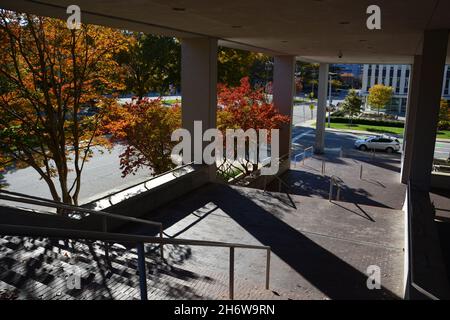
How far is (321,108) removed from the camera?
86.6 ft

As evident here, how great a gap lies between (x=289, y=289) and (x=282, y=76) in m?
15.2

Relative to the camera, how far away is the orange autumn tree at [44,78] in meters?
9.38

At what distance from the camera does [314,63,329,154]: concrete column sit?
85.0 feet

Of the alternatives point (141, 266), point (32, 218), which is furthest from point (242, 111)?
point (141, 266)

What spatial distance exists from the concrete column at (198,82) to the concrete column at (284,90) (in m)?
8.58

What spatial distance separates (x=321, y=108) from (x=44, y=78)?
1984cm

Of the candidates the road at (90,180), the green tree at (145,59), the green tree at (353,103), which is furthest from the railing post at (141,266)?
the green tree at (353,103)

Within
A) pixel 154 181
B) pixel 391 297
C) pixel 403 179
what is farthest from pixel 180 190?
pixel 403 179

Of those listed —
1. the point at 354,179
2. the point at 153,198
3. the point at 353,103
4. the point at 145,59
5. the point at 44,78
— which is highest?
the point at 145,59

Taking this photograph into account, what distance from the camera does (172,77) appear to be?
21969 millimetres

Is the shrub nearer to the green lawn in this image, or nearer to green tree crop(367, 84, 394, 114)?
the green lawn

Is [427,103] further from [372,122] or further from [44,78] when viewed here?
[372,122]

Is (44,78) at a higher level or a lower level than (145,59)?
lower

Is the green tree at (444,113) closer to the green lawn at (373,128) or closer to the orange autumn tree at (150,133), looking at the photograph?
the green lawn at (373,128)
